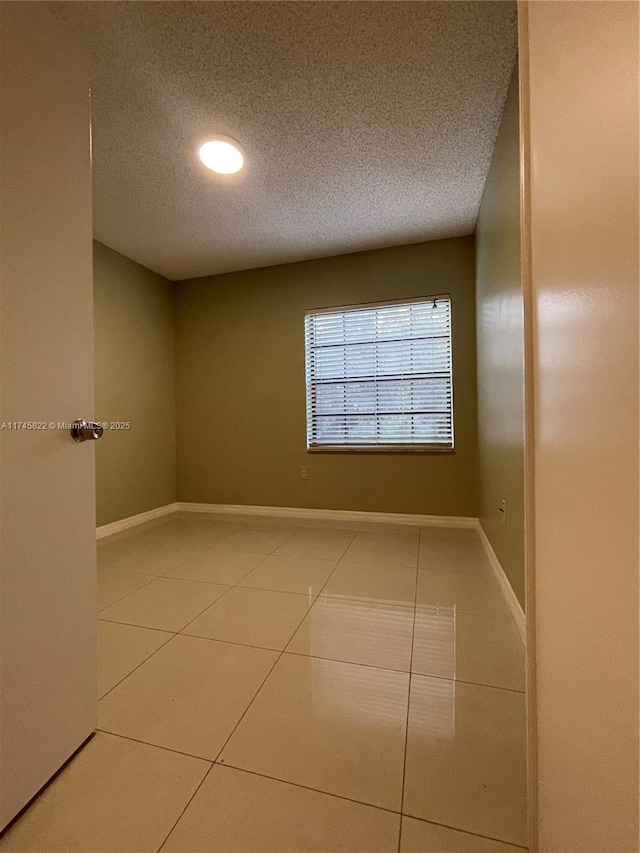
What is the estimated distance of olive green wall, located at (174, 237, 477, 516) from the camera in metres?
3.06

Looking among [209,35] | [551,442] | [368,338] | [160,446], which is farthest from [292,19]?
[160,446]

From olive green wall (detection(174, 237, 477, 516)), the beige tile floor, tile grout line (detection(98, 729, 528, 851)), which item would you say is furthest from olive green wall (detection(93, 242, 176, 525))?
tile grout line (detection(98, 729, 528, 851))

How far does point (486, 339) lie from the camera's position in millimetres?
2402

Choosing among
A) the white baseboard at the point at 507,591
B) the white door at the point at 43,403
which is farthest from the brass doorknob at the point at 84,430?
the white baseboard at the point at 507,591

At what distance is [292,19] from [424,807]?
8.35ft

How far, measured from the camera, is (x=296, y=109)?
66.4 inches

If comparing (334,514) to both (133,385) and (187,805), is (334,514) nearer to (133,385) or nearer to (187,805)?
(133,385)

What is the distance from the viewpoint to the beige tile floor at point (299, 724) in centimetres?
78

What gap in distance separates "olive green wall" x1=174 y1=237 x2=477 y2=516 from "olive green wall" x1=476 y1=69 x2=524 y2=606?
1.46ft

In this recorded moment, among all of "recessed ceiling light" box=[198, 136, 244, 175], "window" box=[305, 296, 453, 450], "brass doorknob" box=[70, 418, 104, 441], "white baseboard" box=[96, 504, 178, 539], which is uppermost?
"recessed ceiling light" box=[198, 136, 244, 175]

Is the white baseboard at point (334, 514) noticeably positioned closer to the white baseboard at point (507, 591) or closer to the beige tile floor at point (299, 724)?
the white baseboard at point (507, 591)

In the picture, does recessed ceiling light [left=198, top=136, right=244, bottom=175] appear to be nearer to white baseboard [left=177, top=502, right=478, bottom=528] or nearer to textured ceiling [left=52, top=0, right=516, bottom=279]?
textured ceiling [left=52, top=0, right=516, bottom=279]

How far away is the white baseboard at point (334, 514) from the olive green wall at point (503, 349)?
0.48 meters

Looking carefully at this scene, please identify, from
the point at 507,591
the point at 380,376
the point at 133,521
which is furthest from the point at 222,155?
the point at 133,521
